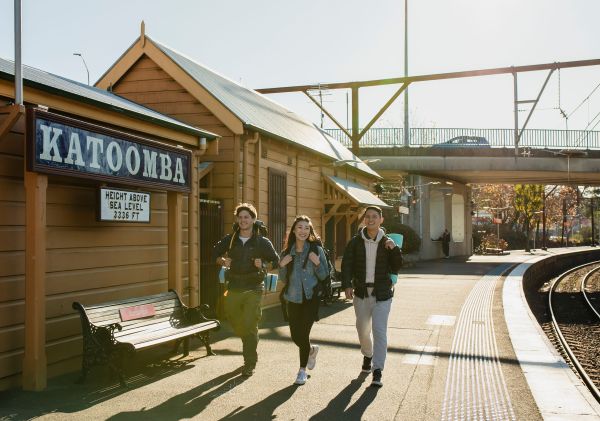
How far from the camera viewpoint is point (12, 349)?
19.1 ft

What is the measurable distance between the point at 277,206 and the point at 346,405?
7.23m

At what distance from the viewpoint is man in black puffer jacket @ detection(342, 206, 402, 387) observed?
621 centimetres

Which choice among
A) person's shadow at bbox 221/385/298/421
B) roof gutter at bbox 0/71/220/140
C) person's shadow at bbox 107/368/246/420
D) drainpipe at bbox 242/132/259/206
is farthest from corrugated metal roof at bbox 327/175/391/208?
person's shadow at bbox 221/385/298/421

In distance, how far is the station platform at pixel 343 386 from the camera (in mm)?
5133

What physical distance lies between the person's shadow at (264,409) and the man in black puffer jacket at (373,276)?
0.98m

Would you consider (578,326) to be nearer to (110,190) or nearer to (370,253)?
(370,253)

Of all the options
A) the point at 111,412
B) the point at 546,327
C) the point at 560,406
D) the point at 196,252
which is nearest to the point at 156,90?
the point at 196,252

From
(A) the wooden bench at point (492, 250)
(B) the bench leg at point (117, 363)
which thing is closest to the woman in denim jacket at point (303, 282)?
(B) the bench leg at point (117, 363)

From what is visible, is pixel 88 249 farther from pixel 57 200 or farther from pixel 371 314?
pixel 371 314

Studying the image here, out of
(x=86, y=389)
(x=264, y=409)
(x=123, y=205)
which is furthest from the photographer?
(x=123, y=205)

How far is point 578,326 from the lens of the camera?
14.1 meters

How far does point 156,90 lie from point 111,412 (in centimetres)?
755

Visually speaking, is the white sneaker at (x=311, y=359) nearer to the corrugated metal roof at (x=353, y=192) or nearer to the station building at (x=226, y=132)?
the station building at (x=226, y=132)

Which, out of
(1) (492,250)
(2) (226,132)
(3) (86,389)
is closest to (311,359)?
(3) (86,389)
